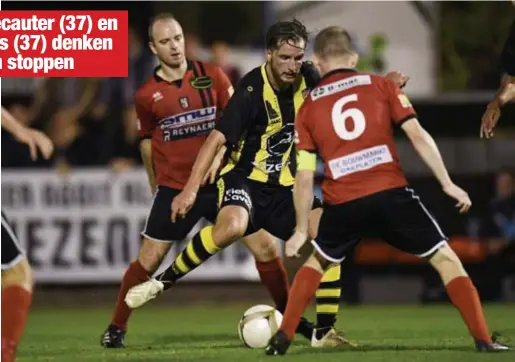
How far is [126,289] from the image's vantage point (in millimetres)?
9898

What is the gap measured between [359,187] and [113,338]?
2642mm

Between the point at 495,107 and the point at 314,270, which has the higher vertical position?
the point at 495,107

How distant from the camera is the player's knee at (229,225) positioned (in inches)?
358

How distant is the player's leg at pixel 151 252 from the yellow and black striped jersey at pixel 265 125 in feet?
2.08

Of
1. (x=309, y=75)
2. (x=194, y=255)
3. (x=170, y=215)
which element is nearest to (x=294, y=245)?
(x=194, y=255)

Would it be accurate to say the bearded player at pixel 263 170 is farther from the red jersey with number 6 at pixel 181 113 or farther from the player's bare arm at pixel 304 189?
the player's bare arm at pixel 304 189

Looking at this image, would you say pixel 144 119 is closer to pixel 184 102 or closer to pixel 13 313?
pixel 184 102

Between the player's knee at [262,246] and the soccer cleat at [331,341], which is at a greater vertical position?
the player's knee at [262,246]

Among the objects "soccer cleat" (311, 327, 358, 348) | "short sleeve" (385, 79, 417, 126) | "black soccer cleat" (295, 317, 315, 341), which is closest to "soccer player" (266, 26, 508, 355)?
"short sleeve" (385, 79, 417, 126)

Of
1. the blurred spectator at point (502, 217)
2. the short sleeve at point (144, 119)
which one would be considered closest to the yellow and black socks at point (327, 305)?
the short sleeve at point (144, 119)

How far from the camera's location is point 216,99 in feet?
33.0

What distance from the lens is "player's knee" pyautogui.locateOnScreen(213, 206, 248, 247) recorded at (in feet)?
29.8

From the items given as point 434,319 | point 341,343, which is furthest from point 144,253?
point 434,319

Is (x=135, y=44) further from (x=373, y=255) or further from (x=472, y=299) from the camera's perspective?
(x=472, y=299)
